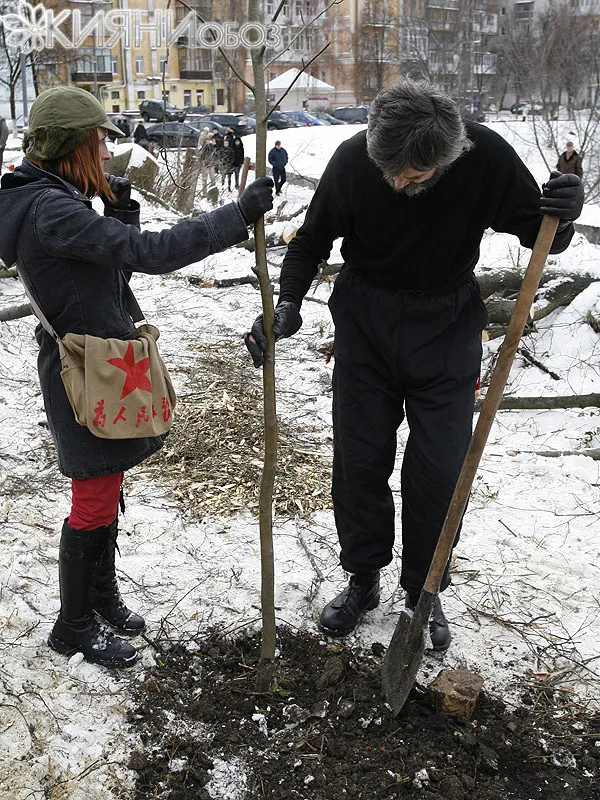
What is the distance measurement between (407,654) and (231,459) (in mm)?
2028

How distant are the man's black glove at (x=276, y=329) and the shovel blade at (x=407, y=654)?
37.1 inches

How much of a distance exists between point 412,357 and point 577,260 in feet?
17.4

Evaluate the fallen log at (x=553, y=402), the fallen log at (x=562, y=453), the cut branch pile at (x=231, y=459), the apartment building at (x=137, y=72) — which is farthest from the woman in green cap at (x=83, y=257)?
the apartment building at (x=137, y=72)

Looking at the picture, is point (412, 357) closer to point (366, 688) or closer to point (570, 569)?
point (366, 688)

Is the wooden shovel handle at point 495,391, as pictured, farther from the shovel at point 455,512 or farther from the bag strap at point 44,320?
the bag strap at point 44,320

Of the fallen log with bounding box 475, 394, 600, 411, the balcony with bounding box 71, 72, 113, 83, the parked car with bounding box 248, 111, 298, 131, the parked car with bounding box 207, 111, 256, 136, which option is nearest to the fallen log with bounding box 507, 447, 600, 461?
the fallen log with bounding box 475, 394, 600, 411

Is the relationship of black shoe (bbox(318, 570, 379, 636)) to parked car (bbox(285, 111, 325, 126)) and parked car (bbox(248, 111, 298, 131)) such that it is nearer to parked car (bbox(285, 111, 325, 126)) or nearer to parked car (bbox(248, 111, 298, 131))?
parked car (bbox(248, 111, 298, 131))

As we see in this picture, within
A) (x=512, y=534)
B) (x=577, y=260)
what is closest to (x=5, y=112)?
(x=577, y=260)

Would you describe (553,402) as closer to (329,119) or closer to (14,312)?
(14,312)

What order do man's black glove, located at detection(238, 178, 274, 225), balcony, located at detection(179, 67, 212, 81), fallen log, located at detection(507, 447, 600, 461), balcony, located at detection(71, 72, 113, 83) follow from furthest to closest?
1. balcony, located at detection(179, 67, 212, 81)
2. balcony, located at detection(71, 72, 113, 83)
3. fallen log, located at detection(507, 447, 600, 461)
4. man's black glove, located at detection(238, 178, 274, 225)

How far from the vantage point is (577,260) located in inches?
285

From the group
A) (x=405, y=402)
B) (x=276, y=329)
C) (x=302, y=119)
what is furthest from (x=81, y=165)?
(x=302, y=119)

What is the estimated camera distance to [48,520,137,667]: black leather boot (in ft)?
8.52

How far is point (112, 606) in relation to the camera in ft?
9.43
